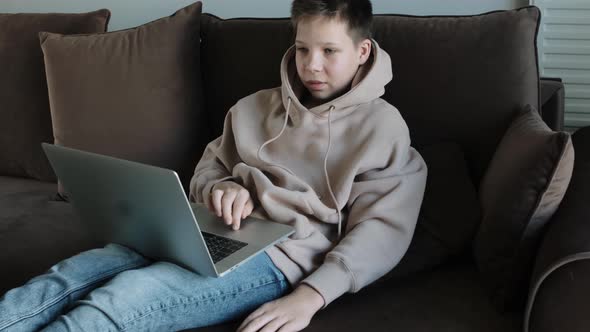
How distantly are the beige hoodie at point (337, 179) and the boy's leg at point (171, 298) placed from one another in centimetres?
6

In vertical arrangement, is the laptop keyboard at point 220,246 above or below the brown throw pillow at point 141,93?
below

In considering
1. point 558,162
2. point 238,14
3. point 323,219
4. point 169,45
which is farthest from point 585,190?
point 238,14

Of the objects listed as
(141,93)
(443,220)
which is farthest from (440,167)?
(141,93)

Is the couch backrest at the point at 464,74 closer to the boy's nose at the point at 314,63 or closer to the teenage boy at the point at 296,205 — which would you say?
the teenage boy at the point at 296,205

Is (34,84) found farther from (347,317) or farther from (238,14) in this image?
(347,317)

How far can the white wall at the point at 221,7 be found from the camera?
79.4 inches

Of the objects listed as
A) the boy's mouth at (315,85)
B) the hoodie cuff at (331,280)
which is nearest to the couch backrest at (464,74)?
the boy's mouth at (315,85)

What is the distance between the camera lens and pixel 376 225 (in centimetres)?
142

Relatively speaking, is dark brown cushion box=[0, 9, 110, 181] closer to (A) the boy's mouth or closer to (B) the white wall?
(B) the white wall

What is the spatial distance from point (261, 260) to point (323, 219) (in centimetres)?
17

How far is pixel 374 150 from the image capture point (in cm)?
146

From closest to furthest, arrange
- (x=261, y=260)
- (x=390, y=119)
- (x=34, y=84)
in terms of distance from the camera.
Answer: (x=261, y=260) → (x=390, y=119) → (x=34, y=84)

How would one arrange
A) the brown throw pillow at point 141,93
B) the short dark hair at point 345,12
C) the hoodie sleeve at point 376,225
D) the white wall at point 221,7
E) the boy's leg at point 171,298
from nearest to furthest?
the boy's leg at point 171,298
the hoodie sleeve at point 376,225
the short dark hair at point 345,12
the brown throw pillow at point 141,93
the white wall at point 221,7

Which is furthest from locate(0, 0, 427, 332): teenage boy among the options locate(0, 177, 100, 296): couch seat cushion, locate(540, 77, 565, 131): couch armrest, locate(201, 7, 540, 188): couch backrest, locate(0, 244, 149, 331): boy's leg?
locate(540, 77, 565, 131): couch armrest
